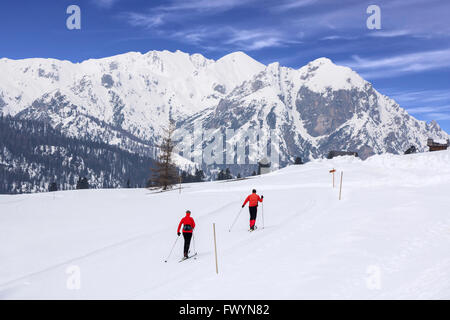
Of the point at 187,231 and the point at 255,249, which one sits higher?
the point at 187,231

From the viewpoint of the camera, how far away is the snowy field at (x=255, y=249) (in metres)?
11.4

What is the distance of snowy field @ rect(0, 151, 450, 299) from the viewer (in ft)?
37.3

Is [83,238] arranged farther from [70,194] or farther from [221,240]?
[70,194]

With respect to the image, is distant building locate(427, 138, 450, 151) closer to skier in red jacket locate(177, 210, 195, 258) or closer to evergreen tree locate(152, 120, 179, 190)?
evergreen tree locate(152, 120, 179, 190)

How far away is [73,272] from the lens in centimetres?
1631

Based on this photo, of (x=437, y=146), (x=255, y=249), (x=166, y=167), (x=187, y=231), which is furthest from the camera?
(x=437, y=146)

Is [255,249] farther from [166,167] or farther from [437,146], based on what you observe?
[437,146]

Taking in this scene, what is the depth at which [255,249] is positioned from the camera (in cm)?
1574

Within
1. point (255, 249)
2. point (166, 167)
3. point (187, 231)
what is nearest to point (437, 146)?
point (166, 167)

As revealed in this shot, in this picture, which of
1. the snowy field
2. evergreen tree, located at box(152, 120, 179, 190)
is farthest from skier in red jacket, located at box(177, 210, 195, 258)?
evergreen tree, located at box(152, 120, 179, 190)

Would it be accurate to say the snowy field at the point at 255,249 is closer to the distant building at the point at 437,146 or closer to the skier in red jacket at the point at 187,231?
the skier in red jacket at the point at 187,231

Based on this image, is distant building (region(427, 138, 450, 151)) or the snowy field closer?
the snowy field

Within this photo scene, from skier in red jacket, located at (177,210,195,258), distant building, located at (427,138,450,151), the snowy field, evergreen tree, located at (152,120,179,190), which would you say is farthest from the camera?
distant building, located at (427,138,450,151)

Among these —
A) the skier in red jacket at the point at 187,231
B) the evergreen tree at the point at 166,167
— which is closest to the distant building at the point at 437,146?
the evergreen tree at the point at 166,167
